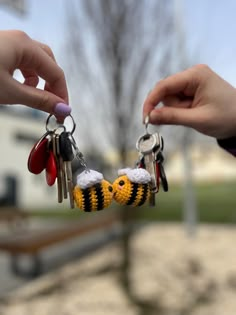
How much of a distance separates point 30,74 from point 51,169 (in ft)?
0.88

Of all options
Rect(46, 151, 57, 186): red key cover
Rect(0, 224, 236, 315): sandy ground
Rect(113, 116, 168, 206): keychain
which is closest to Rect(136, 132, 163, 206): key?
Rect(113, 116, 168, 206): keychain

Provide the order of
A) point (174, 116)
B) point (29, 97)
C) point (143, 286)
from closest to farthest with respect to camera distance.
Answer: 1. point (29, 97)
2. point (174, 116)
3. point (143, 286)

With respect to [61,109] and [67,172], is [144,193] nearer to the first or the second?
[67,172]

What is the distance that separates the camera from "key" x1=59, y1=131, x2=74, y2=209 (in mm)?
1052

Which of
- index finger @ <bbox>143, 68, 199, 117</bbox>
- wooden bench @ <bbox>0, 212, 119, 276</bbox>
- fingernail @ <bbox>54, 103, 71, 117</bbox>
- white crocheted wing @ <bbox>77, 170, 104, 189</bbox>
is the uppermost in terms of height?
index finger @ <bbox>143, 68, 199, 117</bbox>

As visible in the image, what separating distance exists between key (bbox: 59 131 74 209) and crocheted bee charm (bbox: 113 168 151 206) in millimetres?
124

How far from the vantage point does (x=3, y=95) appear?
923 millimetres

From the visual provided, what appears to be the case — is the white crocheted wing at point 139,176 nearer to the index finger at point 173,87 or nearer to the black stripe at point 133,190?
the black stripe at point 133,190

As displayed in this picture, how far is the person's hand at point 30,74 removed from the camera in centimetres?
90

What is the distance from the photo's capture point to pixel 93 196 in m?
1.04

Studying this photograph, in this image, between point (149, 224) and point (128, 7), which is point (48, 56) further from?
point (149, 224)

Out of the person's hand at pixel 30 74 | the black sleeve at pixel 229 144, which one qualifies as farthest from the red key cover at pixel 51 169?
the black sleeve at pixel 229 144

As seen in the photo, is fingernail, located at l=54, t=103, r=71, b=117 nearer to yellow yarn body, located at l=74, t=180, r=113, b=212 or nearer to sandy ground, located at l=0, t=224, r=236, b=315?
yellow yarn body, located at l=74, t=180, r=113, b=212

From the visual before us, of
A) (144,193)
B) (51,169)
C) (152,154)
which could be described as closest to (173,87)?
(152,154)
